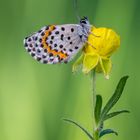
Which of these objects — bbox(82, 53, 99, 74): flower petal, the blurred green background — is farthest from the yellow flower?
the blurred green background

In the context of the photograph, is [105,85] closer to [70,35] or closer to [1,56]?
[1,56]

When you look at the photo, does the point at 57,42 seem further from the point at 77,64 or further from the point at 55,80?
the point at 55,80

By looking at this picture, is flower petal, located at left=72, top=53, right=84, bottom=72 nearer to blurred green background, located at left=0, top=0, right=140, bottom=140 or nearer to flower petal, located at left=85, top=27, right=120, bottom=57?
flower petal, located at left=85, top=27, right=120, bottom=57

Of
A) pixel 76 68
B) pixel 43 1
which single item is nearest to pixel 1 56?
pixel 43 1

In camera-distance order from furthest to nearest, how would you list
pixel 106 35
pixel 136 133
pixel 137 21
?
pixel 137 21, pixel 136 133, pixel 106 35

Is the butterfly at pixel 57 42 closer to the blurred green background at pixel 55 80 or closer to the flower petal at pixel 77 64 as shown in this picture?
the flower petal at pixel 77 64

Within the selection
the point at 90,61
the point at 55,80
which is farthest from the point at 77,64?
the point at 55,80

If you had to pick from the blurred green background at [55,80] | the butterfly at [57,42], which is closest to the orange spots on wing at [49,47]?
the butterfly at [57,42]
